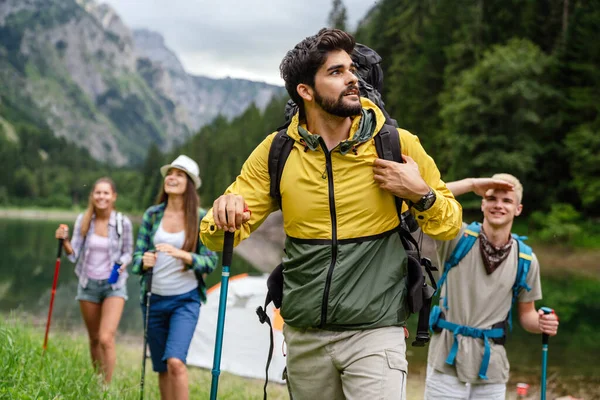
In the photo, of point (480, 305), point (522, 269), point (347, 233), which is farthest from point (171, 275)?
point (347, 233)

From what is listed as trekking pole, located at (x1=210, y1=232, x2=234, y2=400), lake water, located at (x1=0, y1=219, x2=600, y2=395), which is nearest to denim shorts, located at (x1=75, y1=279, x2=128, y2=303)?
lake water, located at (x1=0, y1=219, x2=600, y2=395)

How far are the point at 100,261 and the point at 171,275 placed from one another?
1689mm

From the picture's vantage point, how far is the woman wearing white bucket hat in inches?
236

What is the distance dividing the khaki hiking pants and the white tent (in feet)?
21.9

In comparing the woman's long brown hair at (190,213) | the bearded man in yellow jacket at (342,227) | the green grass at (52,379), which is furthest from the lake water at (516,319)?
the bearded man in yellow jacket at (342,227)

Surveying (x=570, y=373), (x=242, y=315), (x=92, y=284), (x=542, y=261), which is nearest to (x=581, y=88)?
(x=542, y=261)

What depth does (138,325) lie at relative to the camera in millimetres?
16250

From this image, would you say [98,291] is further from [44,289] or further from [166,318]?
[44,289]

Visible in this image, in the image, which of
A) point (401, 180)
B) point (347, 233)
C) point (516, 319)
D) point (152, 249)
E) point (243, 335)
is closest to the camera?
point (401, 180)

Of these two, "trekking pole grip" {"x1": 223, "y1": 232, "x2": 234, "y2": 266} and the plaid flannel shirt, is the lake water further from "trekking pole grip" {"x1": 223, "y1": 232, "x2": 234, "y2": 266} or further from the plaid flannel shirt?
"trekking pole grip" {"x1": 223, "y1": 232, "x2": 234, "y2": 266}

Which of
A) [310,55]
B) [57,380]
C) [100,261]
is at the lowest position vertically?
[57,380]

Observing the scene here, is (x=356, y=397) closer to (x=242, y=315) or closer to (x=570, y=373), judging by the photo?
(x=242, y=315)

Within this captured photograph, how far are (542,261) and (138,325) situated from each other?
23.7m

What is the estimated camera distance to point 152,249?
648 centimetres
